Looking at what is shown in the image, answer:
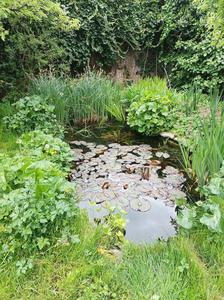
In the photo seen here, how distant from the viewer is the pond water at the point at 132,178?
2496 millimetres

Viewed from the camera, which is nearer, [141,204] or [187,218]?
[187,218]

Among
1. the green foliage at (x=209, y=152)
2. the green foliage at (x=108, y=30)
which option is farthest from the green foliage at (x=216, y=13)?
the green foliage at (x=108, y=30)

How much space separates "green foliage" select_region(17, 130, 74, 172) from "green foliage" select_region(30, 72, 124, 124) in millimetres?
1331

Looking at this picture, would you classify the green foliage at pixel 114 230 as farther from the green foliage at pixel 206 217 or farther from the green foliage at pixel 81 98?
the green foliage at pixel 81 98

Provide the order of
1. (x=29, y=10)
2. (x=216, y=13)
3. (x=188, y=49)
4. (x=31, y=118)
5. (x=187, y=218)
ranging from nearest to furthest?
(x=187, y=218) < (x=216, y=13) < (x=29, y=10) < (x=31, y=118) < (x=188, y=49)

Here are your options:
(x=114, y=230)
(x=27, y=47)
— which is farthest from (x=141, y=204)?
(x=27, y=47)

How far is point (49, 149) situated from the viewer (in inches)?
110

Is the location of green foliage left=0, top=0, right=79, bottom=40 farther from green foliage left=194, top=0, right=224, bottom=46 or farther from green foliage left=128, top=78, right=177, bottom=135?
green foliage left=194, top=0, right=224, bottom=46

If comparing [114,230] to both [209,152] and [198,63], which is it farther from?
[198,63]

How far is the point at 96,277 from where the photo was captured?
1716 millimetres

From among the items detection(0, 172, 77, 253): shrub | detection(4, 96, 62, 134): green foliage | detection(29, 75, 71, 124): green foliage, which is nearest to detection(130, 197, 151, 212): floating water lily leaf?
detection(0, 172, 77, 253): shrub

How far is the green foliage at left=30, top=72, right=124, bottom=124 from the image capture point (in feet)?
14.0

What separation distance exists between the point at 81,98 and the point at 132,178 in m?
1.84

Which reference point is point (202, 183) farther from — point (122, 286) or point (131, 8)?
point (131, 8)
